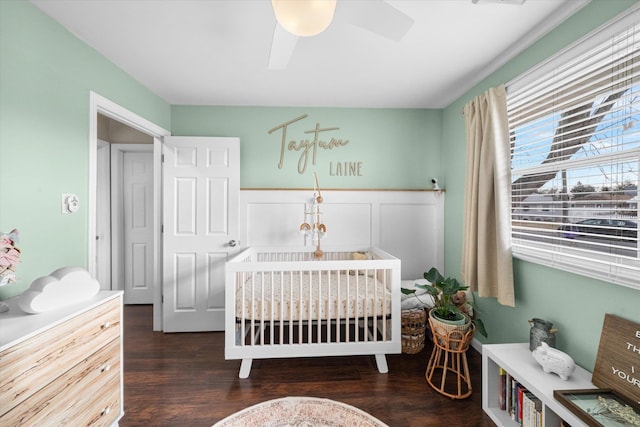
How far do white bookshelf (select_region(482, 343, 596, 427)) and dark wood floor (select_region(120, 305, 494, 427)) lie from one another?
0.50 feet

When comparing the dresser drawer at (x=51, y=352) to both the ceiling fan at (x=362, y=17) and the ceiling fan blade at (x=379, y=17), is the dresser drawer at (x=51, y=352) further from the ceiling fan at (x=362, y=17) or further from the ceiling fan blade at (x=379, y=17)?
the ceiling fan blade at (x=379, y=17)

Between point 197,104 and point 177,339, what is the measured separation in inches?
93.8

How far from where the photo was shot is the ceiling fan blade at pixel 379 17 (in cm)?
109

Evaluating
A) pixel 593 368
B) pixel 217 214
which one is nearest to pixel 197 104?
pixel 217 214

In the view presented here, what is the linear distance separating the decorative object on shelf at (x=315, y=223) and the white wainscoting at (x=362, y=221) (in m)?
0.06

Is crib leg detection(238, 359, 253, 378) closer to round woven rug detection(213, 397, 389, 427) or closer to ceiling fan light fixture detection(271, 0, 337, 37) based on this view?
round woven rug detection(213, 397, 389, 427)

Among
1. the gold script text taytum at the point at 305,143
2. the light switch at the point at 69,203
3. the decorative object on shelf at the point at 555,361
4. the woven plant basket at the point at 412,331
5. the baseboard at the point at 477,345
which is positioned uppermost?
the gold script text taytum at the point at 305,143

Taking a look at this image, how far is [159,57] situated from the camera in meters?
2.10

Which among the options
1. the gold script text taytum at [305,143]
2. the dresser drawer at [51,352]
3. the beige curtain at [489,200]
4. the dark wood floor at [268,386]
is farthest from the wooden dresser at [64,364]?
the beige curtain at [489,200]

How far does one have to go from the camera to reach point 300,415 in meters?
1.75

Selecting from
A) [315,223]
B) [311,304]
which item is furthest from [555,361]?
[315,223]

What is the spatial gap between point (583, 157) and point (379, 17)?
4.35 feet

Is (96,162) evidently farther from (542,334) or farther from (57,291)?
(542,334)

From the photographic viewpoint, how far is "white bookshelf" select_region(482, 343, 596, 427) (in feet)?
4.23
